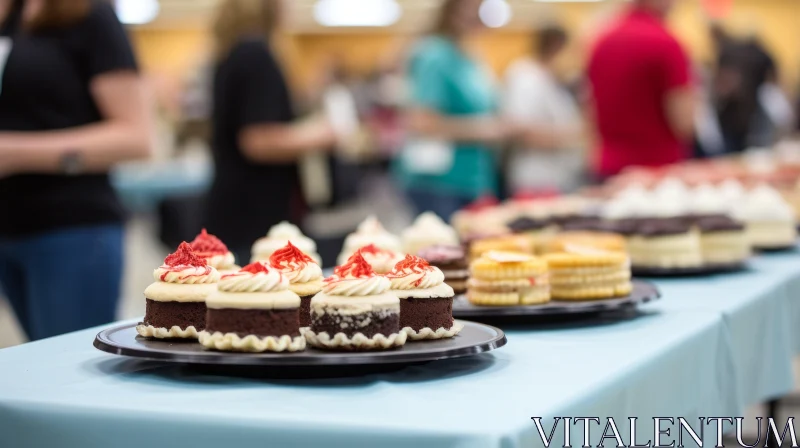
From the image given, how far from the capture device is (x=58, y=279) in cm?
278

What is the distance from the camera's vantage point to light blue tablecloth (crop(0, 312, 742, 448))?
1377 millimetres

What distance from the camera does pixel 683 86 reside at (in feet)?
16.6

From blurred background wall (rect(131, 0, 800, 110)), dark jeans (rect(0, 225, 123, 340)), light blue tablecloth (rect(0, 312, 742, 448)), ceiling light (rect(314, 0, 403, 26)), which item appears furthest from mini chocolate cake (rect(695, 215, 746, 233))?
ceiling light (rect(314, 0, 403, 26))

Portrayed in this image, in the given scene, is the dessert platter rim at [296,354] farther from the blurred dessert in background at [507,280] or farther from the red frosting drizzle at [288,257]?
the blurred dessert in background at [507,280]

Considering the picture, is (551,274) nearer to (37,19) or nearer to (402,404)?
(402,404)

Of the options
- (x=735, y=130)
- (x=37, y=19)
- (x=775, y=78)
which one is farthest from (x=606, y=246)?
(x=775, y=78)

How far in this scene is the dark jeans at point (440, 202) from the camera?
16.8 feet

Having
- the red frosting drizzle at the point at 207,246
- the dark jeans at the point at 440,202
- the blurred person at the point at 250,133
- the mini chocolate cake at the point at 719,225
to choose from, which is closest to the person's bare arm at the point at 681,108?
the dark jeans at the point at 440,202

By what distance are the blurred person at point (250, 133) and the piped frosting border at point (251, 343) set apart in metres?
2.23

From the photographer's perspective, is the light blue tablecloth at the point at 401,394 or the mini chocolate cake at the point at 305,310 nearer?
the light blue tablecloth at the point at 401,394

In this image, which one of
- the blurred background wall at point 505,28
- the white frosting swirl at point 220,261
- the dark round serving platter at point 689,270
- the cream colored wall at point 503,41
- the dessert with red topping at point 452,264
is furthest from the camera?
the cream colored wall at point 503,41

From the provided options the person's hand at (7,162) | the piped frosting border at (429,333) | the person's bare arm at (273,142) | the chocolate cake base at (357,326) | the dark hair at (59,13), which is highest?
the dark hair at (59,13)

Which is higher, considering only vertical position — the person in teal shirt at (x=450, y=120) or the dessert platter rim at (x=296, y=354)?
the person in teal shirt at (x=450, y=120)

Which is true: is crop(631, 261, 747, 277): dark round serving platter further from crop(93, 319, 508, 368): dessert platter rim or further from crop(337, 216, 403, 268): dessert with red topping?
crop(93, 319, 508, 368): dessert platter rim
